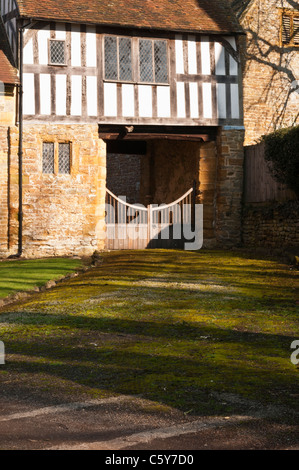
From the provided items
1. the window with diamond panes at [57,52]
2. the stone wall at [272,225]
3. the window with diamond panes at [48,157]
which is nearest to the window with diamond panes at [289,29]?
the stone wall at [272,225]

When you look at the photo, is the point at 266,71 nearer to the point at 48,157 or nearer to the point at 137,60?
the point at 137,60

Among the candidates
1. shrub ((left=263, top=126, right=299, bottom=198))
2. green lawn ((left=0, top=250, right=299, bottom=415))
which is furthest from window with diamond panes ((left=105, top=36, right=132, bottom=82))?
green lawn ((left=0, top=250, right=299, bottom=415))

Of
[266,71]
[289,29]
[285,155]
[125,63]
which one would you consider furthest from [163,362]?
[289,29]

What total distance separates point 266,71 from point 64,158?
780 centimetres

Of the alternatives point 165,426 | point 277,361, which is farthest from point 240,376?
point 165,426

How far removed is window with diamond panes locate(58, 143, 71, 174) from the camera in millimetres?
15648

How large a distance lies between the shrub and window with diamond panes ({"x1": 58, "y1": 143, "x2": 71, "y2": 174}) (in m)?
4.87

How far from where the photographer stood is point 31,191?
606 inches

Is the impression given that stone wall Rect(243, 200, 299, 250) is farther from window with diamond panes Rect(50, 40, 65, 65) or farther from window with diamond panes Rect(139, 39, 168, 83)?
window with diamond panes Rect(50, 40, 65, 65)

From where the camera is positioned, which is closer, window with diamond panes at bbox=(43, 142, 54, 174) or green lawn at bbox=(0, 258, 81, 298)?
green lawn at bbox=(0, 258, 81, 298)

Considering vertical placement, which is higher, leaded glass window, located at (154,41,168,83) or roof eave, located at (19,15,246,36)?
roof eave, located at (19,15,246,36)

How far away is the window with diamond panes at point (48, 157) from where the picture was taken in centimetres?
1558

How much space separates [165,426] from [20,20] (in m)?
13.4

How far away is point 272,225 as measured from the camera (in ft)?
49.9
